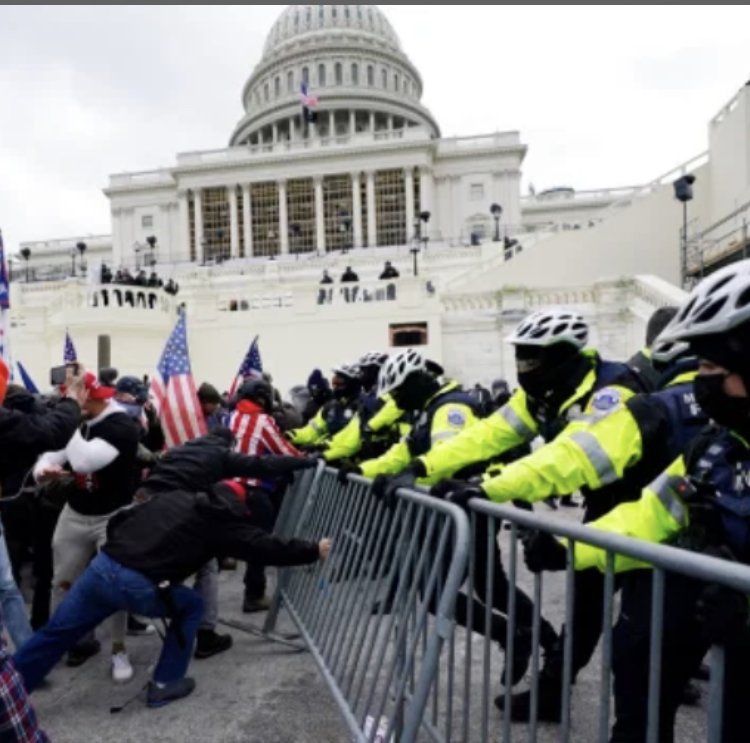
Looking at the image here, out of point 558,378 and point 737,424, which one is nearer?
point 737,424

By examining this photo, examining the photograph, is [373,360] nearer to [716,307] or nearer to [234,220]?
[716,307]

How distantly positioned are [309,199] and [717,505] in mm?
65209

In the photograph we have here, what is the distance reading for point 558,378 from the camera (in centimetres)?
328

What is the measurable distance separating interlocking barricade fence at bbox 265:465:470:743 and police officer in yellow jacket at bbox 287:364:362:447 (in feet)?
9.87

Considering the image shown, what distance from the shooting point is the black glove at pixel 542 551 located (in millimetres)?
2189

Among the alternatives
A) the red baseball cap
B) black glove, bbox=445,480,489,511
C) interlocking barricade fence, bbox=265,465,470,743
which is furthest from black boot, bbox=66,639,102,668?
black glove, bbox=445,480,489,511

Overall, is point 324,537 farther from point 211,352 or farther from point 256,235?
point 256,235

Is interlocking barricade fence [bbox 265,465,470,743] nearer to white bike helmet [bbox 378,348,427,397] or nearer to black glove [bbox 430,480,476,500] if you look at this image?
black glove [bbox 430,480,476,500]

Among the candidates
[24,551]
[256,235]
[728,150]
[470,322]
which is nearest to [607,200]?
[256,235]

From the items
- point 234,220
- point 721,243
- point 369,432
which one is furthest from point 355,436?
point 234,220

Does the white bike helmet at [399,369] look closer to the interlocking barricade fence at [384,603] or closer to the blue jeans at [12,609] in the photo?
the interlocking barricade fence at [384,603]

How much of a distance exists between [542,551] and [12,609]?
138 inches

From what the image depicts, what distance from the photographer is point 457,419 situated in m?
4.10

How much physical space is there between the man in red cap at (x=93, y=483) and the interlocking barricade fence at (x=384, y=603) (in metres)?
1.25
